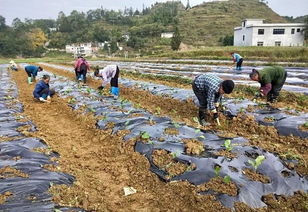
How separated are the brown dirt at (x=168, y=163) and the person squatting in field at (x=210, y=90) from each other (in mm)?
1663

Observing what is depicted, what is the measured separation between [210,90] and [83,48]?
67979 millimetres

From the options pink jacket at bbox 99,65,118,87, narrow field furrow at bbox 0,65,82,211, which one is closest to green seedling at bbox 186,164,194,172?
narrow field furrow at bbox 0,65,82,211

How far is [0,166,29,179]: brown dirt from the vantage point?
360cm

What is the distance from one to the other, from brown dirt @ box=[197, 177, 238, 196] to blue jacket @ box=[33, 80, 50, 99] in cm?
738

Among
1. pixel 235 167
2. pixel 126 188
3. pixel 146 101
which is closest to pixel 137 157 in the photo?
pixel 126 188

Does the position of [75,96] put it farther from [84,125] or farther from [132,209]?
[132,209]

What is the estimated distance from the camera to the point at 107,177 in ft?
14.0

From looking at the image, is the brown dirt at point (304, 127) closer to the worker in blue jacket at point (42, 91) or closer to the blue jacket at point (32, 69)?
the worker in blue jacket at point (42, 91)

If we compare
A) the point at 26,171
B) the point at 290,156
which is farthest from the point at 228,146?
the point at 26,171

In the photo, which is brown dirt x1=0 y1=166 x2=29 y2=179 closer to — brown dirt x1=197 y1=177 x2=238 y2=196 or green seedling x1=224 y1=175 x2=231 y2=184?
brown dirt x1=197 y1=177 x2=238 y2=196

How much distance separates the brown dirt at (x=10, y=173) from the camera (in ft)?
11.8

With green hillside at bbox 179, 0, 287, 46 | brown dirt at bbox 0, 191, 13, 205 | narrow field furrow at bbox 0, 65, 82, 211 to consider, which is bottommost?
narrow field furrow at bbox 0, 65, 82, 211

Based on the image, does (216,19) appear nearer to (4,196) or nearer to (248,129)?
(248,129)

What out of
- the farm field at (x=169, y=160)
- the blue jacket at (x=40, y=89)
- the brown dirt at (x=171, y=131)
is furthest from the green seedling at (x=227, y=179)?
the blue jacket at (x=40, y=89)
